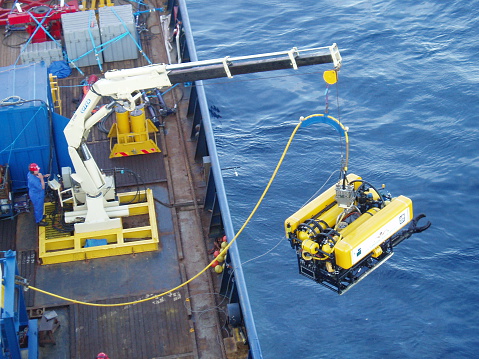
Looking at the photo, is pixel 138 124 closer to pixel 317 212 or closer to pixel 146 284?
pixel 146 284

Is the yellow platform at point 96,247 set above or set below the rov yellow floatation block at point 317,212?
above

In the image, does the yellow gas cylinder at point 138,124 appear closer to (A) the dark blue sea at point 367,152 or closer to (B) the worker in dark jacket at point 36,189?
(A) the dark blue sea at point 367,152

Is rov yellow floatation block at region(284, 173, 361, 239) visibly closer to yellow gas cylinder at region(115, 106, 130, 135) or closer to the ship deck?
the ship deck

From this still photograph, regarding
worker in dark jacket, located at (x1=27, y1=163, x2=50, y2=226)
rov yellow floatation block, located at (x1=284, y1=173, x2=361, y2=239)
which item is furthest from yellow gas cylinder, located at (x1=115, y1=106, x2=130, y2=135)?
rov yellow floatation block, located at (x1=284, y1=173, x2=361, y2=239)

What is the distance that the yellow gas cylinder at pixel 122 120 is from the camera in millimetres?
20812

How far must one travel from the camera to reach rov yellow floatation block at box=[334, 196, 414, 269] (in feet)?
47.0

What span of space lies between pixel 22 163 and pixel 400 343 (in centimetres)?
1111

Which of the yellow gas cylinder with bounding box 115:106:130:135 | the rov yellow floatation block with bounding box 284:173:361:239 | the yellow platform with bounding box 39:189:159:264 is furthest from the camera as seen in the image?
the yellow gas cylinder with bounding box 115:106:130:135

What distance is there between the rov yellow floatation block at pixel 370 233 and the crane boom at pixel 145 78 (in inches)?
119

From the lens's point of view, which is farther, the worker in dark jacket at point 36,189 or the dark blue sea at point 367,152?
the dark blue sea at point 367,152

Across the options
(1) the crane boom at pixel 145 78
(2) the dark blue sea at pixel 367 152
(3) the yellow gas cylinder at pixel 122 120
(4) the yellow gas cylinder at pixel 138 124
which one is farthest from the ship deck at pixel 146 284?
(2) the dark blue sea at pixel 367 152

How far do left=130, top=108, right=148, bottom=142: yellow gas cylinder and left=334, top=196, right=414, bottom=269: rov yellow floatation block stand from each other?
7719 millimetres

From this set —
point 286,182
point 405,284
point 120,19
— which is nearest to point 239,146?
point 286,182

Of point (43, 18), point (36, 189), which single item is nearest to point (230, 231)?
point (36, 189)
